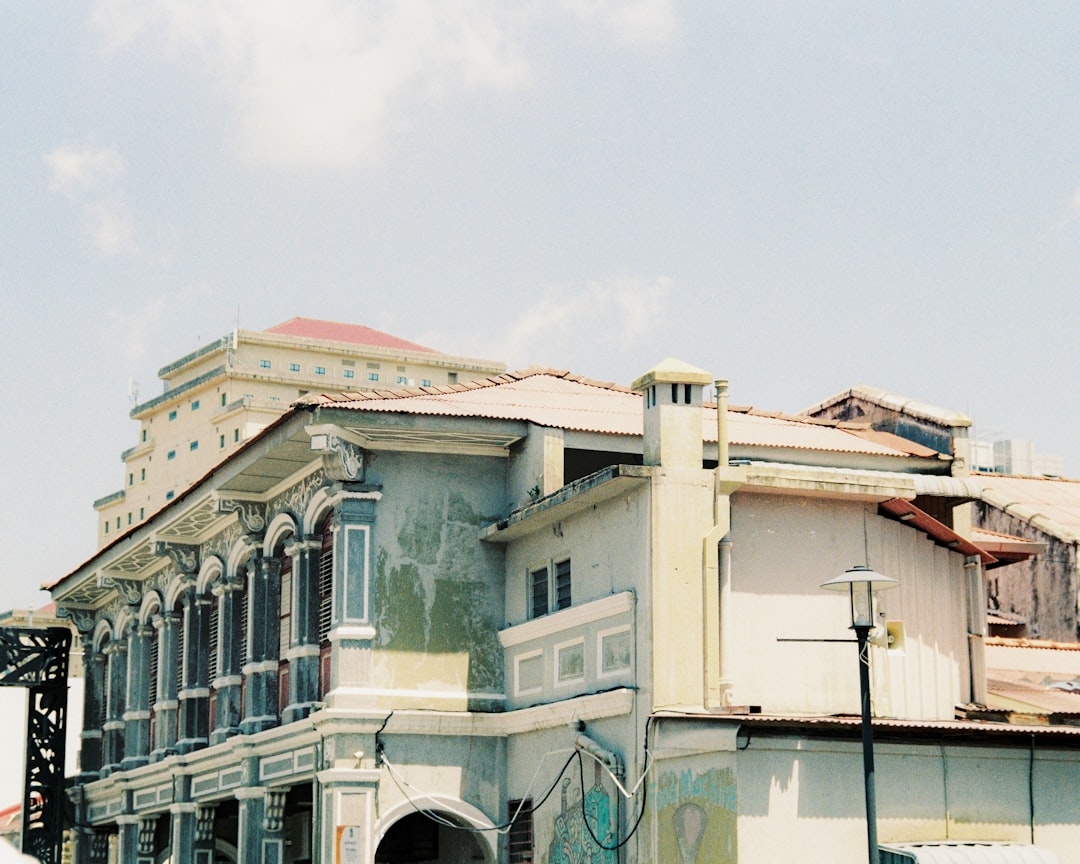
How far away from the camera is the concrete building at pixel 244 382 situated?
93.2 m

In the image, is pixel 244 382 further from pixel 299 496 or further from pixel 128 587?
pixel 299 496

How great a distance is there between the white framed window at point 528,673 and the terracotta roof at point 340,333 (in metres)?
72.4

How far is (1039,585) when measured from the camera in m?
30.9

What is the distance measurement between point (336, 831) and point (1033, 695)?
919cm

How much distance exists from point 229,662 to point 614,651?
29.9ft

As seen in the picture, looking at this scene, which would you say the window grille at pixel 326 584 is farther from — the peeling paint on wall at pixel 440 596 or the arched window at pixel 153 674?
the arched window at pixel 153 674

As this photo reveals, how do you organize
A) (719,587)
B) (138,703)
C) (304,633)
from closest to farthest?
(719,587) < (304,633) < (138,703)

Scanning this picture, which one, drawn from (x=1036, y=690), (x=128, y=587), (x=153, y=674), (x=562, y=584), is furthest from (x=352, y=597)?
(x=128, y=587)

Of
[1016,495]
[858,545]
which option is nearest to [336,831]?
[858,545]

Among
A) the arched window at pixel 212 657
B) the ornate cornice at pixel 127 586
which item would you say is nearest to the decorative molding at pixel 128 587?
the ornate cornice at pixel 127 586

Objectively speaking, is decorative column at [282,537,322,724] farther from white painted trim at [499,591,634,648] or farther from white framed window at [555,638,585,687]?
white framed window at [555,638,585,687]

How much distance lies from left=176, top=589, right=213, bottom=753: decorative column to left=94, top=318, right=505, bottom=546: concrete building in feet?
195

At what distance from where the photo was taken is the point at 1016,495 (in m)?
33.2

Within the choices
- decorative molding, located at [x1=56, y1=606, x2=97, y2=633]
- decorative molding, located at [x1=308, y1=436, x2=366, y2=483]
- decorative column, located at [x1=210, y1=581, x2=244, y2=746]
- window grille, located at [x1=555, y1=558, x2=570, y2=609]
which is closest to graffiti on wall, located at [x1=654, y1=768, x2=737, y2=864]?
window grille, located at [x1=555, y1=558, x2=570, y2=609]
